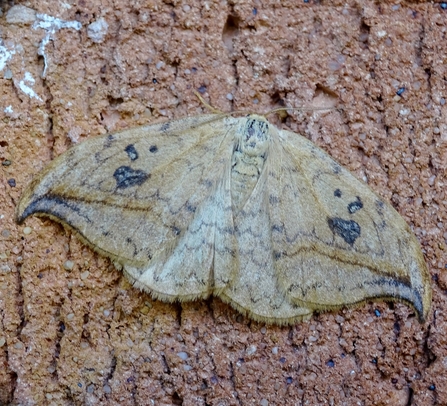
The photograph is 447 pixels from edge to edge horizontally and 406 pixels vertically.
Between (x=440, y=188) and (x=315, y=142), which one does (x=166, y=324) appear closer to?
(x=315, y=142)

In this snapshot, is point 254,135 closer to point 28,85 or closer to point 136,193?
point 136,193

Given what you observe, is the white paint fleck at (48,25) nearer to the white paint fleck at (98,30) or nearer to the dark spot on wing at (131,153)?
the white paint fleck at (98,30)

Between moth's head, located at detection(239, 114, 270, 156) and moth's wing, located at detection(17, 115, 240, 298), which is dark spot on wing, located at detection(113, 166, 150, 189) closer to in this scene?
moth's wing, located at detection(17, 115, 240, 298)

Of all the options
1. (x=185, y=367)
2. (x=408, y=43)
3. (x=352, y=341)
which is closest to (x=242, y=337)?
(x=185, y=367)

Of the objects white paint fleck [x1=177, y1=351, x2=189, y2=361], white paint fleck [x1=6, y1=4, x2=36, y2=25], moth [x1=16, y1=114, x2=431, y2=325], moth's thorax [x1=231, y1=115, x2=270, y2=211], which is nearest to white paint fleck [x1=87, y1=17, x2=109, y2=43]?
white paint fleck [x1=6, y1=4, x2=36, y2=25]

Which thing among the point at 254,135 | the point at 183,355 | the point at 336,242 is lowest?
the point at 183,355

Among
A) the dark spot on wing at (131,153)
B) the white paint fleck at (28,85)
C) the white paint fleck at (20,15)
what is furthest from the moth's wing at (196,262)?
the white paint fleck at (20,15)

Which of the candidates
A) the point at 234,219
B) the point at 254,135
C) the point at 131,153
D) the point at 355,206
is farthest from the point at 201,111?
the point at 355,206
